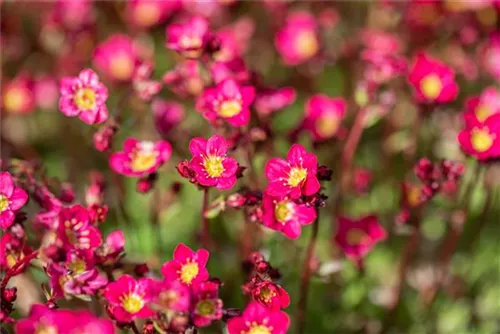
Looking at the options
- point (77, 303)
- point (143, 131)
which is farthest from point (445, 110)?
point (77, 303)

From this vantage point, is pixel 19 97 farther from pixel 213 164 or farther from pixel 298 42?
pixel 213 164

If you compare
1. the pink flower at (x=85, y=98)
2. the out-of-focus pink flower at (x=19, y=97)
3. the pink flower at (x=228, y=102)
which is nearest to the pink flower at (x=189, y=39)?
the pink flower at (x=228, y=102)

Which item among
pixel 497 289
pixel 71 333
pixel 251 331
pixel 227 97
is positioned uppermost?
pixel 227 97

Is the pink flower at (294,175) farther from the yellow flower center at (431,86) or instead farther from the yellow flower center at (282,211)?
the yellow flower center at (431,86)

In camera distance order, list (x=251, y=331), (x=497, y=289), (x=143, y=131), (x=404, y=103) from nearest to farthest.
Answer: (x=251, y=331), (x=497, y=289), (x=143, y=131), (x=404, y=103)

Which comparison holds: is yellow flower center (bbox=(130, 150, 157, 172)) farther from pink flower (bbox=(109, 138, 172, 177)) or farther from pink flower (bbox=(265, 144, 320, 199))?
pink flower (bbox=(265, 144, 320, 199))

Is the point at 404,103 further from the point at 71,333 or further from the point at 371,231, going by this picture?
the point at 71,333

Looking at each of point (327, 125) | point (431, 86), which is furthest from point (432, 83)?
point (327, 125)
